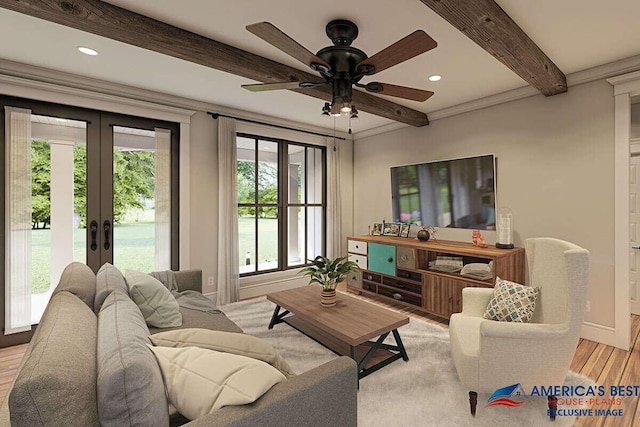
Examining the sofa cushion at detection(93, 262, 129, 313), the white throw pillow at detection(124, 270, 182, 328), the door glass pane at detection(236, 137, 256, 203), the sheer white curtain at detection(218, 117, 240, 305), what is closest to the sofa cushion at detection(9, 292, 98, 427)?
the sofa cushion at detection(93, 262, 129, 313)

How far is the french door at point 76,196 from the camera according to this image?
2.85 metres

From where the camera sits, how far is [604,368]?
244 cm

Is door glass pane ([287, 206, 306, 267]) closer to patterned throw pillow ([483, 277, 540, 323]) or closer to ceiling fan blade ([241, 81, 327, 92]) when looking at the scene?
ceiling fan blade ([241, 81, 327, 92])

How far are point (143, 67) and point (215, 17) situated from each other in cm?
121

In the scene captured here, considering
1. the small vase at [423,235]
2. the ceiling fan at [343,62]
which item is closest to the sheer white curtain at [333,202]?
the small vase at [423,235]

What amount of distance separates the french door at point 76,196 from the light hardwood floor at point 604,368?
0.51m

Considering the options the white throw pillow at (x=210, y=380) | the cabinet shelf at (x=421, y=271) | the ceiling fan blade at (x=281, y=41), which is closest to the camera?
the white throw pillow at (x=210, y=380)

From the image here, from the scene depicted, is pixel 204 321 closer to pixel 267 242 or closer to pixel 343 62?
pixel 343 62

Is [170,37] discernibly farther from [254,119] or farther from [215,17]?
[254,119]

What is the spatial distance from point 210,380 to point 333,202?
4.14 m

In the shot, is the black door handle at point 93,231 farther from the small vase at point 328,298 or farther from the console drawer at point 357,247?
the console drawer at point 357,247

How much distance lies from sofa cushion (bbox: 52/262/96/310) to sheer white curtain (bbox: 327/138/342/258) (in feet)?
11.3

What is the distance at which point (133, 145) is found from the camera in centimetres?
349

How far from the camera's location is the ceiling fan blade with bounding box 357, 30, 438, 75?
1.62 metres
